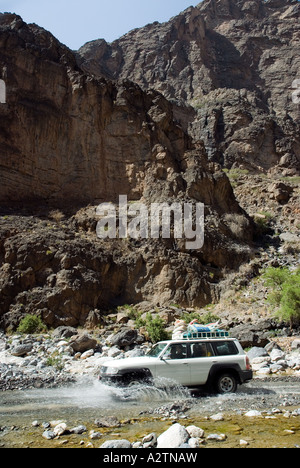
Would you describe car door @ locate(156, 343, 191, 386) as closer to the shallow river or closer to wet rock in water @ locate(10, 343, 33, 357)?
the shallow river

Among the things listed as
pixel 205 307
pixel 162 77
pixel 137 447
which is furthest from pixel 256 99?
pixel 137 447

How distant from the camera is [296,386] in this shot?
9875 mm

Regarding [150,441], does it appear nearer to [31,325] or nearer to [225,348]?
[225,348]

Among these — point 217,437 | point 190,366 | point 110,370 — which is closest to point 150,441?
point 217,437

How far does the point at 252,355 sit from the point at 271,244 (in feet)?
65.8

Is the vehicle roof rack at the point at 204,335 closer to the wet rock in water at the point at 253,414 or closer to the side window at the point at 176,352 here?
A: the side window at the point at 176,352

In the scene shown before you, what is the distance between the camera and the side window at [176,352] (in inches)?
341

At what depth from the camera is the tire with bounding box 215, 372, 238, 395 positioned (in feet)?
28.8

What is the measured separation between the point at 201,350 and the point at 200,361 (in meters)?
0.28

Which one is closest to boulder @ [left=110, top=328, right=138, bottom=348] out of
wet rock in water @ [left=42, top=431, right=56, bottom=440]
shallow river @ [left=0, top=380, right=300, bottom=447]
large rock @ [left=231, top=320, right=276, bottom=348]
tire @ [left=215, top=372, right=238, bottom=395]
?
large rock @ [left=231, top=320, right=276, bottom=348]

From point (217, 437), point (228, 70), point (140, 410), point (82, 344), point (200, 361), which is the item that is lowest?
point (82, 344)

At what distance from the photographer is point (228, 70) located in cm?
8506

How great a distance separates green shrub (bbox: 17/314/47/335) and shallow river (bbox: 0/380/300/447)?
27.2 feet
